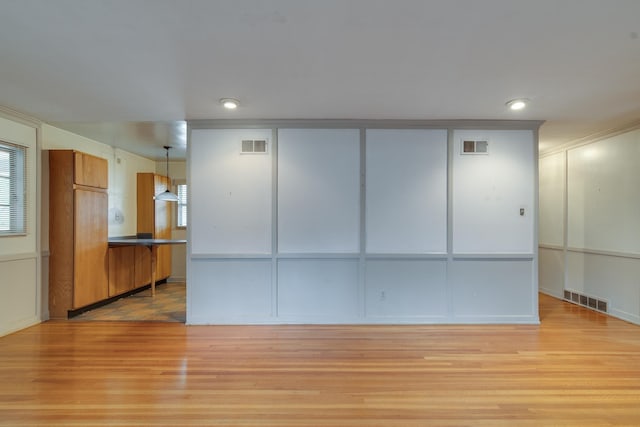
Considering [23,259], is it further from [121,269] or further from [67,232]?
[121,269]

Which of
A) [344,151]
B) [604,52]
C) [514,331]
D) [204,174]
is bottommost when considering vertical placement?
[514,331]

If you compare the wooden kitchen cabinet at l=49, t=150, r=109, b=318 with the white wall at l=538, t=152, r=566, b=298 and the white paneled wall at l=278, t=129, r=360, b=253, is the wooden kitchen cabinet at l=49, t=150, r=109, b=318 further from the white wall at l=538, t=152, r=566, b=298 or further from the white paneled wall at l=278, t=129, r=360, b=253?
the white wall at l=538, t=152, r=566, b=298

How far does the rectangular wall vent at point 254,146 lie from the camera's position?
3.97m

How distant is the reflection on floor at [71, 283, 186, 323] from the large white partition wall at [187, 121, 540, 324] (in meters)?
0.72

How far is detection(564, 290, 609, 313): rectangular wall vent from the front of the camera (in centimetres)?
445

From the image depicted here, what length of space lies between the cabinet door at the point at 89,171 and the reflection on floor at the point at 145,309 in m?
1.79

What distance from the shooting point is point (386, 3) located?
71.1 inches

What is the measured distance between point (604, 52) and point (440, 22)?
1.34 metres

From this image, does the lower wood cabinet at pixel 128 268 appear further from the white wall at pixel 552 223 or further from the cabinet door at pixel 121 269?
the white wall at pixel 552 223

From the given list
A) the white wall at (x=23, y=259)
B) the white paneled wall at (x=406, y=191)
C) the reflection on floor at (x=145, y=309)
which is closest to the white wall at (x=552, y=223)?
the white paneled wall at (x=406, y=191)

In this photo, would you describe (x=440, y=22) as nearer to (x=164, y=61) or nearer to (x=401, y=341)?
(x=164, y=61)

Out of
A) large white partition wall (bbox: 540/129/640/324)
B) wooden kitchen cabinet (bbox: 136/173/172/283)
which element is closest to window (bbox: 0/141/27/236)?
wooden kitchen cabinet (bbox: 136/173/172/283)

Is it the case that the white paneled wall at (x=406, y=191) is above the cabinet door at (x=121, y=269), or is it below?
above

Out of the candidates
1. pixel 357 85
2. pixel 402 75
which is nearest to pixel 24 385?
pixel 357 85
